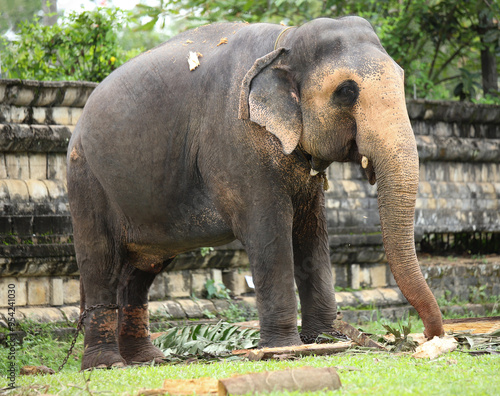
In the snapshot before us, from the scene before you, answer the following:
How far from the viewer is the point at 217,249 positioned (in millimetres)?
7664

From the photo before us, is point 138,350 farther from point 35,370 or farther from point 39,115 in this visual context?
point 39,115

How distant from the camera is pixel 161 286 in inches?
294

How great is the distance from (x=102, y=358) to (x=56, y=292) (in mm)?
1645

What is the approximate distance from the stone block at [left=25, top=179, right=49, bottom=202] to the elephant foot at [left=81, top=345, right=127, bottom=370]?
1.99 metres

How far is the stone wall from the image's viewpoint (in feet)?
22.6

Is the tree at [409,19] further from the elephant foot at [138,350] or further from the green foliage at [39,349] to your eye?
the elephant foot at [138,350]

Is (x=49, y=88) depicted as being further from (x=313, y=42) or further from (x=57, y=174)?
(x=313, y=42)

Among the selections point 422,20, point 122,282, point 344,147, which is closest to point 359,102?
point 344,147

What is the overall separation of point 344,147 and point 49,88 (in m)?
3.59

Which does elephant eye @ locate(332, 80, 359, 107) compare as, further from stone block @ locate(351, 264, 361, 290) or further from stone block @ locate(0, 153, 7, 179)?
stone block @ locate(351, 264, 361, 290)

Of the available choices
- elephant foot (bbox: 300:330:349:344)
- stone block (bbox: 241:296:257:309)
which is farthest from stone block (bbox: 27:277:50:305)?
elephant foot (bbox: 300:330:349:344)

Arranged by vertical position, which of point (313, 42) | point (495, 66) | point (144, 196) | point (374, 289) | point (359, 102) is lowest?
point (374, 289)

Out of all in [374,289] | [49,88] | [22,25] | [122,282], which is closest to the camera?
[122,282]

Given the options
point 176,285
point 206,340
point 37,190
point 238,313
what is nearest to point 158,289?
point 176,285
